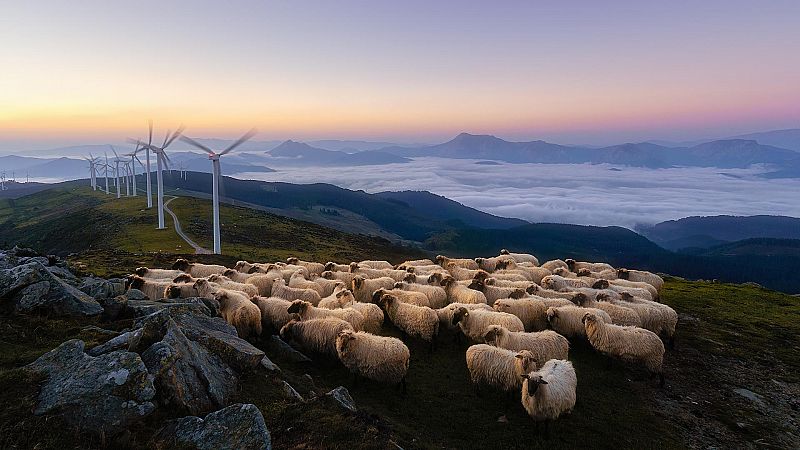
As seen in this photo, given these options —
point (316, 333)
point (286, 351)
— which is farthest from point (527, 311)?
point (286, 351)

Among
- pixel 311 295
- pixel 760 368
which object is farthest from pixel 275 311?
pixel 760 368

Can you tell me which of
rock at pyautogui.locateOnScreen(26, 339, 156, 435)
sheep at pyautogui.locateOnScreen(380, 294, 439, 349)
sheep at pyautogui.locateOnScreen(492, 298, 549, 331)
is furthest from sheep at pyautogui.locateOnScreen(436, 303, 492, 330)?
rock at pyautogui.locateOnScreen(26, 339, 156, 435)

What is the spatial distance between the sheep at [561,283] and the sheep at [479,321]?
806 cm

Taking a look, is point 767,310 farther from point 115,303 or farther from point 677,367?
point 115,303

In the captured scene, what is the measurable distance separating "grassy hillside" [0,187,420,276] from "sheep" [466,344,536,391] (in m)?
25.5

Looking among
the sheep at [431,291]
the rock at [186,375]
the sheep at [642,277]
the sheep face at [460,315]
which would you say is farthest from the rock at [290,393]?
the sheep at [642,277]

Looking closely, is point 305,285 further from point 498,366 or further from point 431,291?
point 498,366

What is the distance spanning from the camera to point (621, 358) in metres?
17.4

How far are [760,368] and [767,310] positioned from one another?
16.0 metres

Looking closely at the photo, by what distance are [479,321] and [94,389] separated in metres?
14.0

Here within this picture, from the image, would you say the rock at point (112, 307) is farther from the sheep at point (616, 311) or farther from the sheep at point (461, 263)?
the sheep at point (461, 263)

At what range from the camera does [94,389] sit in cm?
Result: 842

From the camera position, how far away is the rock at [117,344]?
10.0 metres

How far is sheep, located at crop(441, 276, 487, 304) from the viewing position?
22.3m
